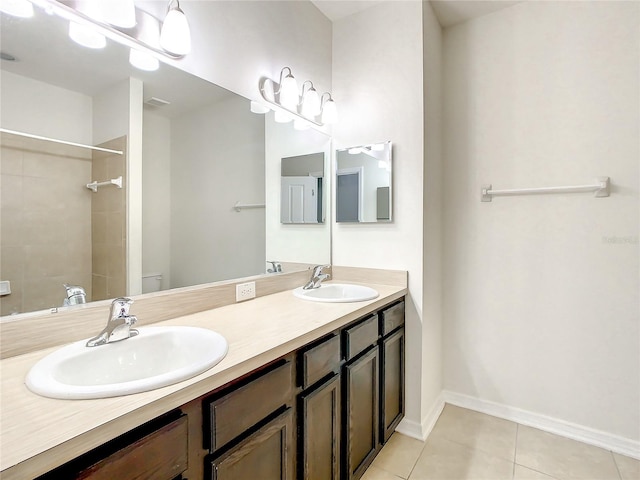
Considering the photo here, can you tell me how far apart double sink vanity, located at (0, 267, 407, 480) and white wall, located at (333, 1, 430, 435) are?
0.20 meters

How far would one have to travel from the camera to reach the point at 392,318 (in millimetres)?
1824

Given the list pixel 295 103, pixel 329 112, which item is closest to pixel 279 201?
pixel 295 103

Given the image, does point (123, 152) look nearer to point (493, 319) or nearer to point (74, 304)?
point (74, 304)

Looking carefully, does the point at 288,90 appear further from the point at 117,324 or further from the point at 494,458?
the point at 494,458

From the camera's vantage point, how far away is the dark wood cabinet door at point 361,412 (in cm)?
139

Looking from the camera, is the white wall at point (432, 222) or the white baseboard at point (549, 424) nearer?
the white baseboard at point (549, 424)

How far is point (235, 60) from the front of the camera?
1633mm

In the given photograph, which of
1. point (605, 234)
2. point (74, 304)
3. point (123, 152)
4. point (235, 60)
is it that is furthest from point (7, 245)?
point (605, 234)

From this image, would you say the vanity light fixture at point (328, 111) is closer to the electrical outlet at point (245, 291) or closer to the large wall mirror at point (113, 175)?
the large wall mirror at point (113, 175)

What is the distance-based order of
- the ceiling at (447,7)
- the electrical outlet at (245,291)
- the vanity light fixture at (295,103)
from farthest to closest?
the ceiling at (447,7), the vanity light fixture at (295,103), the electrical outlet at (245,291)

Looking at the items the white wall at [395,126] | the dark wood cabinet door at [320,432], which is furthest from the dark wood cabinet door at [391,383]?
the dark wood cabinet door at [320,432]

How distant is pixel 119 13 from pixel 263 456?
1510 mm

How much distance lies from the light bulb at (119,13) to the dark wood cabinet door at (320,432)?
4.74 feet

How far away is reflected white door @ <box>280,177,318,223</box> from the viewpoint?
→ 6.75 ft
